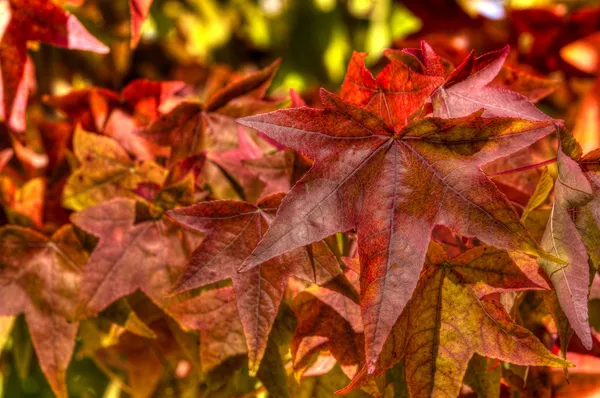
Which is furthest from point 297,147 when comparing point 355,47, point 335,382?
point 355,47

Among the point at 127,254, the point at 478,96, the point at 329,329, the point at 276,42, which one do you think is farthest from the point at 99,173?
the point at 276,42

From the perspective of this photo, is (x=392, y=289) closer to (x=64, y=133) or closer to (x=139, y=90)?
(x=139, y=90)

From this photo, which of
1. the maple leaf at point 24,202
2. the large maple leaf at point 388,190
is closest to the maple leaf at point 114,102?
the maple leaf at point 24,202

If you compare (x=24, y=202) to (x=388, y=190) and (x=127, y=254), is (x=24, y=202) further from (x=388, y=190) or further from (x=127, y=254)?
(x=388, y=190)

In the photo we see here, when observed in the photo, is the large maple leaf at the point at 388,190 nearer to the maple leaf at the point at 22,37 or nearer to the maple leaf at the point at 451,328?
the maple leaf at the point at 451,328

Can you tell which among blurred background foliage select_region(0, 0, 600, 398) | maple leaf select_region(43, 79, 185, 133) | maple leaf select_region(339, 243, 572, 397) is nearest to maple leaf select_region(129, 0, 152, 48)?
maple leaf select_region(43, 79, 185, 133)

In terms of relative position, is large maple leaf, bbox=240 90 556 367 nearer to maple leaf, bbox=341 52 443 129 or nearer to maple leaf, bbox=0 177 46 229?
maple leaf, bbox=341 52 443 129

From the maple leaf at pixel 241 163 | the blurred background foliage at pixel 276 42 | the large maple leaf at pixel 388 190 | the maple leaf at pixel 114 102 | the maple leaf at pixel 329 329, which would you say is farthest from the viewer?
the blurred background foliage at pixel 276 42
